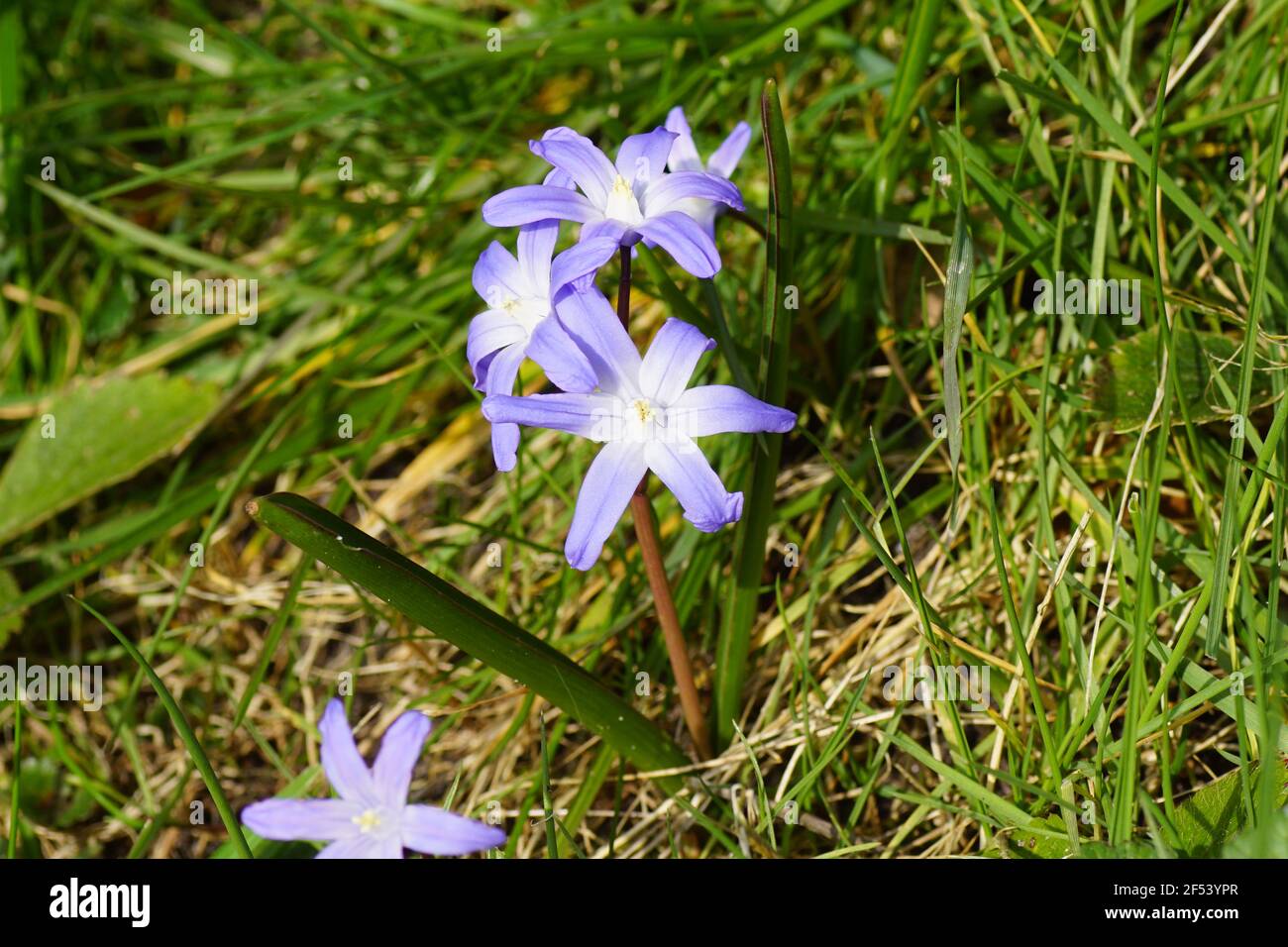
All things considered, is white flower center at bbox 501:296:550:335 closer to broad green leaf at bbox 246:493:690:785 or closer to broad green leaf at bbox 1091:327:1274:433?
broad green leaf at bbox 246:493:690:785

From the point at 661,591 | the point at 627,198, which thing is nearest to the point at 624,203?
the point at 627,198

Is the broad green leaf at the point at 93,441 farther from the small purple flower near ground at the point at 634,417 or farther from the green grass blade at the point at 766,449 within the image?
the small purple flower near ground at the point at 634,417

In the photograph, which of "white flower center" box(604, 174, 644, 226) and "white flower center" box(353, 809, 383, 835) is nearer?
"white flower center" box(353, 809, 383, 835)


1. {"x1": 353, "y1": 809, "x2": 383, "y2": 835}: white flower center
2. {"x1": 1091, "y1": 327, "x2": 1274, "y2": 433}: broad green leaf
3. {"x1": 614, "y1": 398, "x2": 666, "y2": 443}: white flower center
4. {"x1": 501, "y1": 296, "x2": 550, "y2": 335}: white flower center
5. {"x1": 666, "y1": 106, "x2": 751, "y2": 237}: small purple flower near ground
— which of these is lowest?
{"x1": 353, "y1": 809, "x2": 383, "y2": 835}: white flower center

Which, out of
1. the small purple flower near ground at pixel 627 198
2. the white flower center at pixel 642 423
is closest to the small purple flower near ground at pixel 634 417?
the white flower center at pixel 642 423

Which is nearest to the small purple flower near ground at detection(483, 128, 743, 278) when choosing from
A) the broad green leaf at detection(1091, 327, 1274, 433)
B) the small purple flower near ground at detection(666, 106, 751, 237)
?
the small purple flower near ground at detection(666, 106, 751, 237)

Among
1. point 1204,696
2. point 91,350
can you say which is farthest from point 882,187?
point 91,350

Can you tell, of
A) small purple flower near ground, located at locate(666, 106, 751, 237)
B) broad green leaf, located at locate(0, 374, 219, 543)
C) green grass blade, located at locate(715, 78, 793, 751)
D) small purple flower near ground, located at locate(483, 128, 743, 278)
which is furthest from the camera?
broad green leaf, located at locate(0, 374, 219, 543)
